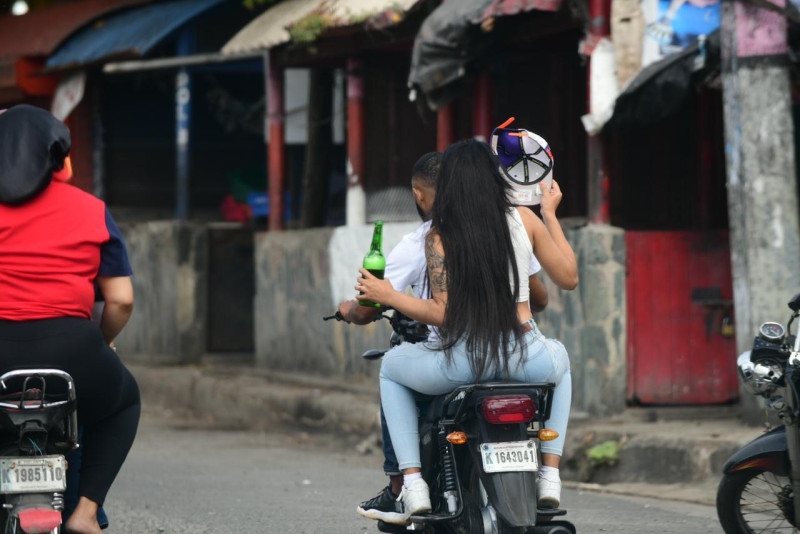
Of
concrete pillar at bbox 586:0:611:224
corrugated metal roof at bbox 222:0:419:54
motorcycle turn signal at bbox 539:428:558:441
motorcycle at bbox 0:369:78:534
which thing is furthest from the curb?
motorcycle at bbox 0:369:78:534

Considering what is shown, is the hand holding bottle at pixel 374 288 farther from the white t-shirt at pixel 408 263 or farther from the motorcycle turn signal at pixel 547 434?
the motorcycle turn signal at pixel 547 434

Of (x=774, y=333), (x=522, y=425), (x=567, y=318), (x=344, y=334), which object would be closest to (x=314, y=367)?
(x=344, y=334)

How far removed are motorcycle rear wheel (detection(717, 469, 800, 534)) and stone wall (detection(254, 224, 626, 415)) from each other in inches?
127

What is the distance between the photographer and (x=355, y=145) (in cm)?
1226

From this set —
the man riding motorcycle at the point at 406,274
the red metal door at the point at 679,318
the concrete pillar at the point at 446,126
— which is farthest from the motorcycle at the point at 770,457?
the concrete pillar at the point at 446,126

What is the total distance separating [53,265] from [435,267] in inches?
49.0

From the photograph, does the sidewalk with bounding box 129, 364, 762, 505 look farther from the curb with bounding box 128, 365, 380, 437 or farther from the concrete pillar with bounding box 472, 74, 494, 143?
the concrete pillar with bounding box 472, 74, 494, 143

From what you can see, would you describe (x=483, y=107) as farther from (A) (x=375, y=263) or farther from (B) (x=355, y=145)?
(A) (x=375, y=263)

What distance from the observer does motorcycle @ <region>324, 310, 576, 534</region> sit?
4.53 meters

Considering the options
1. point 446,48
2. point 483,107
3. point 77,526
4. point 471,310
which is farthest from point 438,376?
point 483,107

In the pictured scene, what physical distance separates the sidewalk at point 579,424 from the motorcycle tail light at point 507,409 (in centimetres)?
351

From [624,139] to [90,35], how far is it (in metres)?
7.91

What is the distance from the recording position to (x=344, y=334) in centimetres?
1228

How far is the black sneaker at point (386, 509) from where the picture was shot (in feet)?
16.7
